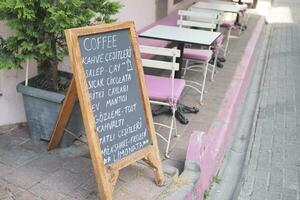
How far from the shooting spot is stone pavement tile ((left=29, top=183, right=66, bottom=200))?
127 inches

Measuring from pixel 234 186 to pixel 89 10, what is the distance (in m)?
2.49

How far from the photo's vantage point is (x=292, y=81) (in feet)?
25.4

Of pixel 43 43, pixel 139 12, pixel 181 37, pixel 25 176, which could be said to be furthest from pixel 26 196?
pixel 139 12

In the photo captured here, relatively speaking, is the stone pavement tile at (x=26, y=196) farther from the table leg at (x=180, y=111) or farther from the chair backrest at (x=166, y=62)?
the table leg at (x=180, y=111)

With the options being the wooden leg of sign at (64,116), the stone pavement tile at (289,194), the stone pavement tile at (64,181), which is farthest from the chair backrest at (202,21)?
the stone pavement tile at (64,181)

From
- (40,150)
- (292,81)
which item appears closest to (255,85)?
(292,81)

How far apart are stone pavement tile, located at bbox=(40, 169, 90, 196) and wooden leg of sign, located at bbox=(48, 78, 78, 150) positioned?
14.9 inches

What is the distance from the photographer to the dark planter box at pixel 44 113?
150 inches

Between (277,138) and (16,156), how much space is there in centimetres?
352

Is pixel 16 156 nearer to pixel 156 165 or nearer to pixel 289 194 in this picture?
pixel 156 165

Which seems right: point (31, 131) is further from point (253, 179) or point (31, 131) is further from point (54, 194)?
point (253, 179)

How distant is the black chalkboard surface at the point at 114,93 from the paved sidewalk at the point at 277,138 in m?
1.57

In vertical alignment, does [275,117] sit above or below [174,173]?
below

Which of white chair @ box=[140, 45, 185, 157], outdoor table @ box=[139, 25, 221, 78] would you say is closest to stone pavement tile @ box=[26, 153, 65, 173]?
white chair @ box=[140, 45, 185, 157]
